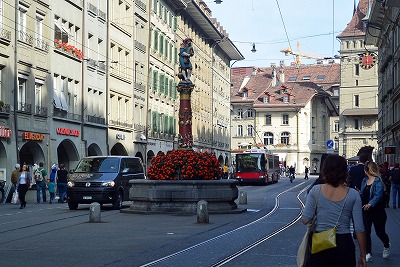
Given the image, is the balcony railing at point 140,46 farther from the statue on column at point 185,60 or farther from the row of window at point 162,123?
the statue on column at point 185,60

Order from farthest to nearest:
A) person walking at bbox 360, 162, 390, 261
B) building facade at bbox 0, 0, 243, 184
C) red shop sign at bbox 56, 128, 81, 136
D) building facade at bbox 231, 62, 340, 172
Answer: building facade at bbox 231, 62, 340, 172
red shop sign at bbox 56, 128, 81, 136
building facade at bbox 0, 0, 243, 184
person walking at bbox 360, 162, 390, 261

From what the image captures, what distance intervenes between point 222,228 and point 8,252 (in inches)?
274

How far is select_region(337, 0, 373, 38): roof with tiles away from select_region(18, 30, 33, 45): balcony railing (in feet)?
266

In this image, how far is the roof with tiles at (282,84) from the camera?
123 m

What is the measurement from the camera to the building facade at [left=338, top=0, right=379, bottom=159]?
115750mm

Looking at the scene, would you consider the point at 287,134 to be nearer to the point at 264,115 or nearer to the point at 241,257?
the point at 264,115

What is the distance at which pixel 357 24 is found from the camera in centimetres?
11844

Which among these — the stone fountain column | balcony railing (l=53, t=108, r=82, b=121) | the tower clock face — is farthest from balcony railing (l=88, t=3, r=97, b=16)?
the tower clock face

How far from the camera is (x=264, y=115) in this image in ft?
409

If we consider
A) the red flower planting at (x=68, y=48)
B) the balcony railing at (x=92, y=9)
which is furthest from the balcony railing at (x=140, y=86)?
the red flower planting at (x=68, y=48)

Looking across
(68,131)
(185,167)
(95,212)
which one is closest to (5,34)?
(68,131)

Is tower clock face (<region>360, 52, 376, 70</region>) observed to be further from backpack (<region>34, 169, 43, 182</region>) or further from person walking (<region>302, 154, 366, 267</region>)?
person walking (<region>302, 154, 366, 267</region>)

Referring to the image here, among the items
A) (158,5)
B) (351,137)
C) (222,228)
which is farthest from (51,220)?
(351,137)

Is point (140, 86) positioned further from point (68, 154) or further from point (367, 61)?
point (367, 61)
